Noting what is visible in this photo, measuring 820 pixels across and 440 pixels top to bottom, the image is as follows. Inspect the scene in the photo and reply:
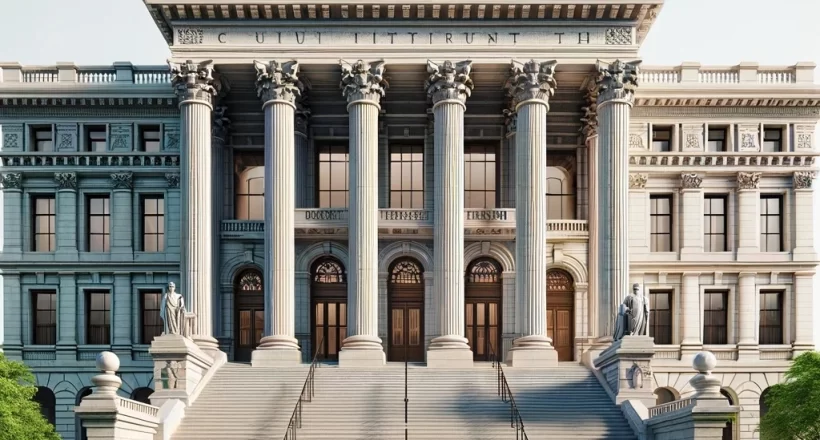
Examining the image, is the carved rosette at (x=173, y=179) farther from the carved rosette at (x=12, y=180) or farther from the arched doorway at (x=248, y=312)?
the carved rosette at (x=12, y=180)

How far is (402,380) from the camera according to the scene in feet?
134

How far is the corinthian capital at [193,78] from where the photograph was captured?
144ft

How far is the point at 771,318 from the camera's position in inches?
1939

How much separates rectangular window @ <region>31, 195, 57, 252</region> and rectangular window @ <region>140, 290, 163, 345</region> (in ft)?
15.5

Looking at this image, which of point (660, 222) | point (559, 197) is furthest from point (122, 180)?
point (660, 222)

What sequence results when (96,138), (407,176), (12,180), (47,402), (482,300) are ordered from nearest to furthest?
(482,300) < (47,402) < (12,180) < (407,176) < (96,138)

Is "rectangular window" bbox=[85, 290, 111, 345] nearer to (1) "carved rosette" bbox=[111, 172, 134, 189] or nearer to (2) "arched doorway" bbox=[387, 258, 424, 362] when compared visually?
(1) "carved rosette" bbox=[111, 172, 134, 189]

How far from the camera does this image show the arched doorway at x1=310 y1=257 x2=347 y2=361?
48.1 m

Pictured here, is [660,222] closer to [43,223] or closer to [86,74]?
[86,74]

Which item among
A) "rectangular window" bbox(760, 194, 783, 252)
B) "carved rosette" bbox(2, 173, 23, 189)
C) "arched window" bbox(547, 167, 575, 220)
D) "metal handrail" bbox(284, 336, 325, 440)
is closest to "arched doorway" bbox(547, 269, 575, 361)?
"arched window" bbox(547, 167, 575, 220)

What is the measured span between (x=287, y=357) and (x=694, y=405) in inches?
647

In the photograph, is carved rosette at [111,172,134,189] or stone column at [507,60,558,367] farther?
Answer: carved rosette at [111,172,134,189]

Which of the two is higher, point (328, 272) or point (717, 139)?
point (717, 139)

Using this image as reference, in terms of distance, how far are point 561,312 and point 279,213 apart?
13.3m
